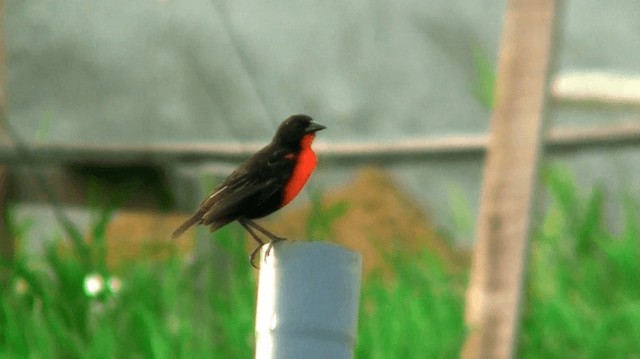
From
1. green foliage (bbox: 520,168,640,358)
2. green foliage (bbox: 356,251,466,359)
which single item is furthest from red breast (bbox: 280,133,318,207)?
green foliage (bbox: 520,168,640,358)

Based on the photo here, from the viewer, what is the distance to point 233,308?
480 cm

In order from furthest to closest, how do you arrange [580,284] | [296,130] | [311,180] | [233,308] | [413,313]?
[311,180] → [580,284] → [413,313] → [233,308] → [296,130]

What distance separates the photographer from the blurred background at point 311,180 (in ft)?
15.7

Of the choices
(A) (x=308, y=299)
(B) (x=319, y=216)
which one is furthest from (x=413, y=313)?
(A) (x=308, y=299)

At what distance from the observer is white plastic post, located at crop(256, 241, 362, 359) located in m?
1.97

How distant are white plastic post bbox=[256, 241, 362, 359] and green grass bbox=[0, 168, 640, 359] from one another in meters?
2.36

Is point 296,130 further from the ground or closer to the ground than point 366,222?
further from the ground

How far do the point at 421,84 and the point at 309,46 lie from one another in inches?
33.4

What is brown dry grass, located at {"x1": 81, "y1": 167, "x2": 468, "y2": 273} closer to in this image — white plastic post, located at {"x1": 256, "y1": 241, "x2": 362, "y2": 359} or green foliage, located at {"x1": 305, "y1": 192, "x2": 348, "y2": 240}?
green foliage, located at {"x1": 305, "y1": 192, "x2": 348, "y2": 240}

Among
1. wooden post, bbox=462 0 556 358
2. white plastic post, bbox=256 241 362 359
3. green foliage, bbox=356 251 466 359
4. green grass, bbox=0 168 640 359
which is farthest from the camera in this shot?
wooden post, bbox=462 0 556 358

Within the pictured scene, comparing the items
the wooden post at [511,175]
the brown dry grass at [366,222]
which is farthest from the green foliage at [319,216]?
the brown dry grass at [366,222]

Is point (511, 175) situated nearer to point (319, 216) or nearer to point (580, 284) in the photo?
point (319, 216)

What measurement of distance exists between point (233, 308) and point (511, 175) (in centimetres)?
109

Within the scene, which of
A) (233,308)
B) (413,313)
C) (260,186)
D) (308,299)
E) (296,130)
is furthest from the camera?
(413,313)
